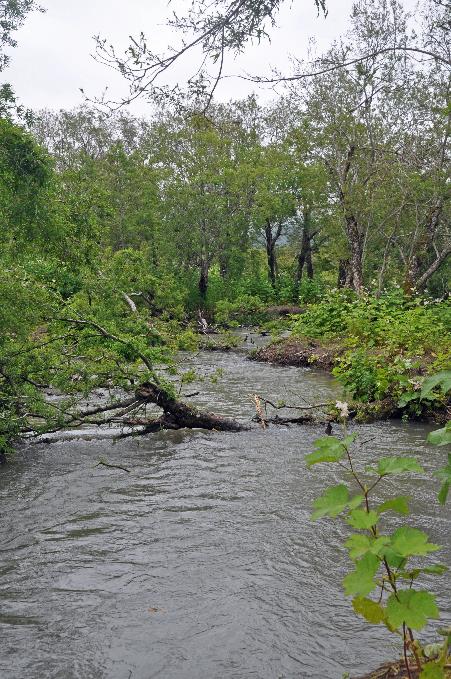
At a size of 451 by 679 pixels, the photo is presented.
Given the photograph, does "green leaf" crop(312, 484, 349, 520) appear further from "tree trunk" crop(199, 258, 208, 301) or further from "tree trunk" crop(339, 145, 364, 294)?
"tree trunk" crop(199, 258, 208, 301)

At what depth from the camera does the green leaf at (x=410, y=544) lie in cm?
247

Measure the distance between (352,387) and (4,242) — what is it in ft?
22.3

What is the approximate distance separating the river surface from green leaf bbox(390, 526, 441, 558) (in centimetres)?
221

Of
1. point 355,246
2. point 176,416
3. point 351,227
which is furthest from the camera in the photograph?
point 351,227

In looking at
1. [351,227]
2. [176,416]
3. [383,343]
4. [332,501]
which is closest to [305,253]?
[351,227]

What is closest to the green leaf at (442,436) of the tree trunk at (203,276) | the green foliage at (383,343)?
the green foliage at (383,343)

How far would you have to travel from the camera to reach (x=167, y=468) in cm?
931

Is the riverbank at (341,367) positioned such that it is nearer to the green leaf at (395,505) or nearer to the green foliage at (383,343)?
the green foliage at (383,343)

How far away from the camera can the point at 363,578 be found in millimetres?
2498

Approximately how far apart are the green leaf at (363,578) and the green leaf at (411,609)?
129mm

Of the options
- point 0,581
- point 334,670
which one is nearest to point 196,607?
point 334,670

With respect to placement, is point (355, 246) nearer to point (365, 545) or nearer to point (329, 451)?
point (329, 451)

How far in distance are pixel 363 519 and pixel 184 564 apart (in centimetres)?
385

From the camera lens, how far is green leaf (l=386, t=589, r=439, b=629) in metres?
2.46
